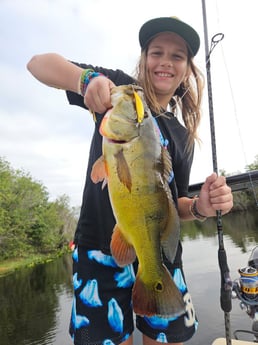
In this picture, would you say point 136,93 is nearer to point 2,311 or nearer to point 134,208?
point 134,208

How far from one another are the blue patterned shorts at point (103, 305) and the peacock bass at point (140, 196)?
0.98 ft

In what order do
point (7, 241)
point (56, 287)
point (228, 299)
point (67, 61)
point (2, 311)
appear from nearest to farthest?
point (67, 61) → point (228, 299) → point (2, 311) → point (56, 287) → point (7, 241)

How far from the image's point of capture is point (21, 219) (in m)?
36.7

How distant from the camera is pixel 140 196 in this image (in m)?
1.26

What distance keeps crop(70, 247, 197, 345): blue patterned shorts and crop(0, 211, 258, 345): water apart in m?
5.85

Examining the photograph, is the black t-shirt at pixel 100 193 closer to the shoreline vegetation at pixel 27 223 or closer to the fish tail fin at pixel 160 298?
the fish tail fin at pixel 160 298

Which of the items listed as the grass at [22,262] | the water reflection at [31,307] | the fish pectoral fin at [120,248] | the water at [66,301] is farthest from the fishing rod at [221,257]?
the grass at [22,262]

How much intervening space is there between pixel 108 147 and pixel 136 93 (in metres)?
0.25

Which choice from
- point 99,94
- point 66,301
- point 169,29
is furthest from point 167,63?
point 66,301

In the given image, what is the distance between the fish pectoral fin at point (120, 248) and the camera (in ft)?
4.26

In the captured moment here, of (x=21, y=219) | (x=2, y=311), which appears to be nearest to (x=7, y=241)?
(x=21, y=219)

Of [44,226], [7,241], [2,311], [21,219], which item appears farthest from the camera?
[44,226]

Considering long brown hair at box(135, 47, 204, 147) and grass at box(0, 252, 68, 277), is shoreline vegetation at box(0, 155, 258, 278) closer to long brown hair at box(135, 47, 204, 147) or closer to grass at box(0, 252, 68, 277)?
grass at box(0, 252, 68, 277)

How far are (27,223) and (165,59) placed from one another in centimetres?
3821
